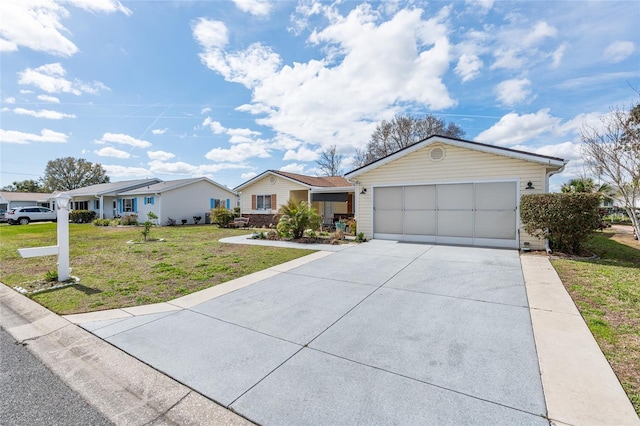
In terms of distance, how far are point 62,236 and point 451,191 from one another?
37.7ft

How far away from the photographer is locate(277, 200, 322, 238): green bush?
11891mm

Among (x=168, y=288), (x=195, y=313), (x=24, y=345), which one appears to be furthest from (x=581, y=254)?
(x=24, y=345)

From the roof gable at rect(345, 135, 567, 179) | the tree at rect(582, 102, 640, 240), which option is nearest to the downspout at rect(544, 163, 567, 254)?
the roof gable at rect(345, 135, 567, 179)

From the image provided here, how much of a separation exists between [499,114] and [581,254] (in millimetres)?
11183

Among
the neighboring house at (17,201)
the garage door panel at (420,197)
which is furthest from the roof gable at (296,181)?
the neighboring house at (17,201)

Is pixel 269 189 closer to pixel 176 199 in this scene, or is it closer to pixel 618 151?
pixel 176 199

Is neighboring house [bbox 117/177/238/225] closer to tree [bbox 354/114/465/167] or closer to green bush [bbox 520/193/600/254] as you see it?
tree [bbox 354/114/465/167]

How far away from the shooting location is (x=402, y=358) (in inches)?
114

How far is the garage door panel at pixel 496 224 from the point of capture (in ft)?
31.4

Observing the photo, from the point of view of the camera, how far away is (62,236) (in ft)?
18.7

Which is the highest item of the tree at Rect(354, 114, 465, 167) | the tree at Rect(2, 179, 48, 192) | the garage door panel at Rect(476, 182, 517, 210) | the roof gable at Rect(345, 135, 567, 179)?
the tree at Rect(354, 114, 465, 167)

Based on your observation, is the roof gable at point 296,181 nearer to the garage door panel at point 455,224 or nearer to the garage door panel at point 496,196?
the garage door panel at point 455,224

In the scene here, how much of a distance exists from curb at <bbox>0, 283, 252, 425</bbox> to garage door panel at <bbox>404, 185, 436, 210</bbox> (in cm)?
1018

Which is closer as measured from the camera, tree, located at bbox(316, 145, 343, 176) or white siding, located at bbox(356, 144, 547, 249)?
white siding, located at bbox(356, 144, 547, 249)
